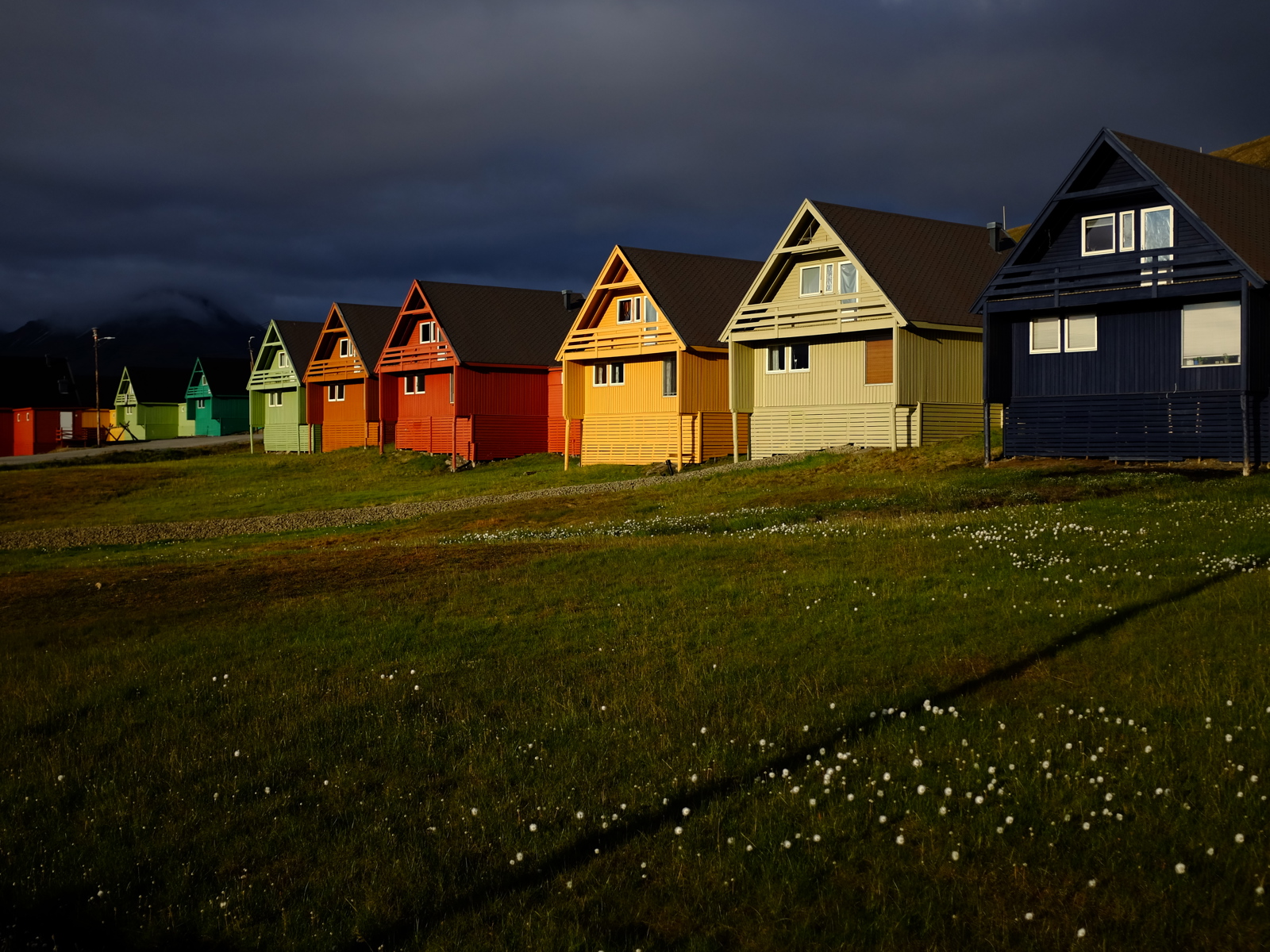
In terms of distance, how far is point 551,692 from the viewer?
33.9 ft

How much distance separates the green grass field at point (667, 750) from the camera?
6352mm

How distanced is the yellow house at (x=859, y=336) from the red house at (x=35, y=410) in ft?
219

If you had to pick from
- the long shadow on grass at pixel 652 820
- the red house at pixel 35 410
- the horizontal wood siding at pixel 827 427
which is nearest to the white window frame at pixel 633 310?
the horizontal wood siding at pixel 827 427

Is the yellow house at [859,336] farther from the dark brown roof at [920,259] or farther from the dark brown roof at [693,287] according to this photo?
Result: the dark brown roof at [693,287]

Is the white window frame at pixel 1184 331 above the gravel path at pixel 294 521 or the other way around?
above

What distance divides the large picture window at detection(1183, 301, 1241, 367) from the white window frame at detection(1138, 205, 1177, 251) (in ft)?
5.57

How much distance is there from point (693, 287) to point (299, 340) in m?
33.0

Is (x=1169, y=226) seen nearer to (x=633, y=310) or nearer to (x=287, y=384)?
(x=633, y=310)

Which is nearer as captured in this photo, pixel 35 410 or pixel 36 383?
pixel 35 410

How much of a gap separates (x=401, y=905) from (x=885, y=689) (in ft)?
15.3

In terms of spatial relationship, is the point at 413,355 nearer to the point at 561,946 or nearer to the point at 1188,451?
the point at 1188,451

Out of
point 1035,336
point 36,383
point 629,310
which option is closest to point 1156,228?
point 1035,336

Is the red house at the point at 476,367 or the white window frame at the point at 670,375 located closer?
the white window frame at the point at 670,375

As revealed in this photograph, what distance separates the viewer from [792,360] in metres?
41.3
